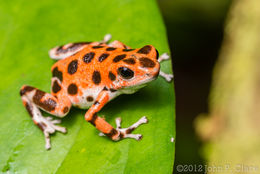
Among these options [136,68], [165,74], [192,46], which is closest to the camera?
[136,68]

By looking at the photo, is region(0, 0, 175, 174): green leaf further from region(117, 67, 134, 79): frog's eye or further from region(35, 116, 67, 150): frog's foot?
region(117, 67, 134, 79): frog's eye

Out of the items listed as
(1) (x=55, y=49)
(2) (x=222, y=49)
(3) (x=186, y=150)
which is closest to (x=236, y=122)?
(3) (x=186, y=150)

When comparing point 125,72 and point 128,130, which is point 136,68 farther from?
point 128,130

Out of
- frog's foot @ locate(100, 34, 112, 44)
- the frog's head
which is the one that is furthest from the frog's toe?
frog's foot @ locate(100, 34, 112, 44)

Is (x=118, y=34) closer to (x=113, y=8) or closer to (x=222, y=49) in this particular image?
(x=113, y=8)

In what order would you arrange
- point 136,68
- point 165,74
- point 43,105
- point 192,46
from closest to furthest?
point 136,68 → point 165,74 → point 43,105 → point 192,46

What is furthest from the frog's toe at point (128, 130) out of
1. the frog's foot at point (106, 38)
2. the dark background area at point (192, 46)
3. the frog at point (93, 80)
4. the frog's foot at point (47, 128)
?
the dark background area at point (192, 46)

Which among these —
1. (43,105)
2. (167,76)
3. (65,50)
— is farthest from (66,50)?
(167,76)
